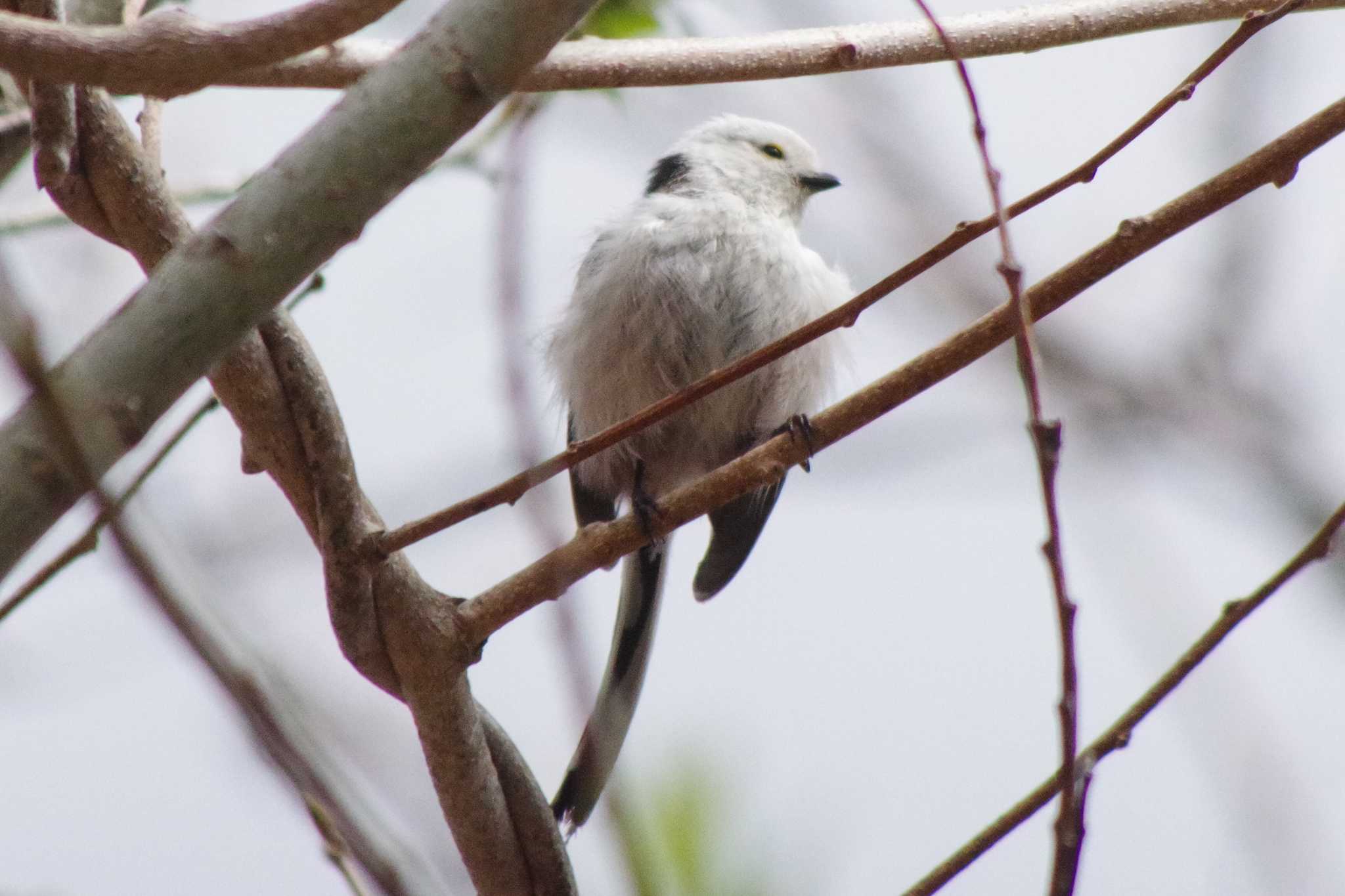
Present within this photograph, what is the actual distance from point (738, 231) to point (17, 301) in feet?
9.96

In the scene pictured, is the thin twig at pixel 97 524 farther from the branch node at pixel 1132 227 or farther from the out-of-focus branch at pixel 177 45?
the branch node at pixel 1132 227

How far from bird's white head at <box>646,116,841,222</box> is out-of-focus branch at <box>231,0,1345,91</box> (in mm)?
1677

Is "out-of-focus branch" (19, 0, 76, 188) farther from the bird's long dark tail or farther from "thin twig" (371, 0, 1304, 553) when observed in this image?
the bird's long dark tail

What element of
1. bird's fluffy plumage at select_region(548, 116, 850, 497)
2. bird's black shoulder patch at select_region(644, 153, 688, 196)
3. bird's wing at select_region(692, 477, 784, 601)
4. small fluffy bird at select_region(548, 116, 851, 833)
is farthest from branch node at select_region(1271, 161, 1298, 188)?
bird's black shoulder patch at select_region(644, 153, 688, 196)

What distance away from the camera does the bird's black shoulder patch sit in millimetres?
4137

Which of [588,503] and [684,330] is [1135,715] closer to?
[684,330]

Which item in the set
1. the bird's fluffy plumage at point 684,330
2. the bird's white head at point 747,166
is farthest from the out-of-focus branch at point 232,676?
the bird's white head at point 747,166

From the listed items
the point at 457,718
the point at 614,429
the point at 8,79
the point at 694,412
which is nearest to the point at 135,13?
the point at 8,79

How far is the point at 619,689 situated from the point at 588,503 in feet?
3.19

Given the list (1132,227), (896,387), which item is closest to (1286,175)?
(1132,227)

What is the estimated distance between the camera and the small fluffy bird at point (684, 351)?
3451 millimetres

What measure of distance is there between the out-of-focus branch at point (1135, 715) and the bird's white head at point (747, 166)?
2.77 meters

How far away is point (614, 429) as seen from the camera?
6.19 feet

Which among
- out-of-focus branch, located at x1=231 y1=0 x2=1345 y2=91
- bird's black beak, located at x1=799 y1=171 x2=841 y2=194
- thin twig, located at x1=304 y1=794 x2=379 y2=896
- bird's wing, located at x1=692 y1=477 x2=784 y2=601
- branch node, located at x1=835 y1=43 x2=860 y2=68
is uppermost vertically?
bird's black beak, located at x1=799 y1=171 x2=841 y2=194
